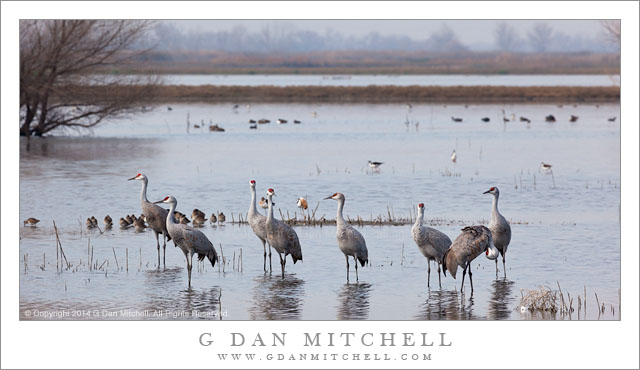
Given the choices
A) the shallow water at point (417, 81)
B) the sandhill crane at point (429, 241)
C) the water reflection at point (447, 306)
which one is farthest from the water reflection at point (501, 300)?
the shallow water at point (417, 81)

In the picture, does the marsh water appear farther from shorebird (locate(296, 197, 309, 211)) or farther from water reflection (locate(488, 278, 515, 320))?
shorebird (locate(296, 197, 309, 211))

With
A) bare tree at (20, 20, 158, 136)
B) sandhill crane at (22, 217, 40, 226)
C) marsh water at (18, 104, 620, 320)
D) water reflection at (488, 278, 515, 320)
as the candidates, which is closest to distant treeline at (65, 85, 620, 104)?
marsh water at (18, 104, 620, 320)

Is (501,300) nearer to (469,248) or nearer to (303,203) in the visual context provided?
(469,248)

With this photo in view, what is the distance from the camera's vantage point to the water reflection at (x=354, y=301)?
39.1ft

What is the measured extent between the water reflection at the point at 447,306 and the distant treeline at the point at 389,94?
5269 centimetres

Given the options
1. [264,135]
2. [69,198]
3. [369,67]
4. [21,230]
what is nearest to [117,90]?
[264,135]

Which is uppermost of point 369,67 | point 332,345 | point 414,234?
point 369,67

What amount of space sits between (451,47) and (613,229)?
142m

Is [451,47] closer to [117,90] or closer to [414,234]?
[117,90]

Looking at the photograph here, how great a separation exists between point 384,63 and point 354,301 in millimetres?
142919

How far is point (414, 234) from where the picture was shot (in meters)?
13.3

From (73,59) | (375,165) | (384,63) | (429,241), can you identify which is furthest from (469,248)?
(384,63)

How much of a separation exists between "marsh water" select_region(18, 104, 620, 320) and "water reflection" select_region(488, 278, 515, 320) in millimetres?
39

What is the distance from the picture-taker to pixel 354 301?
12.6 m
